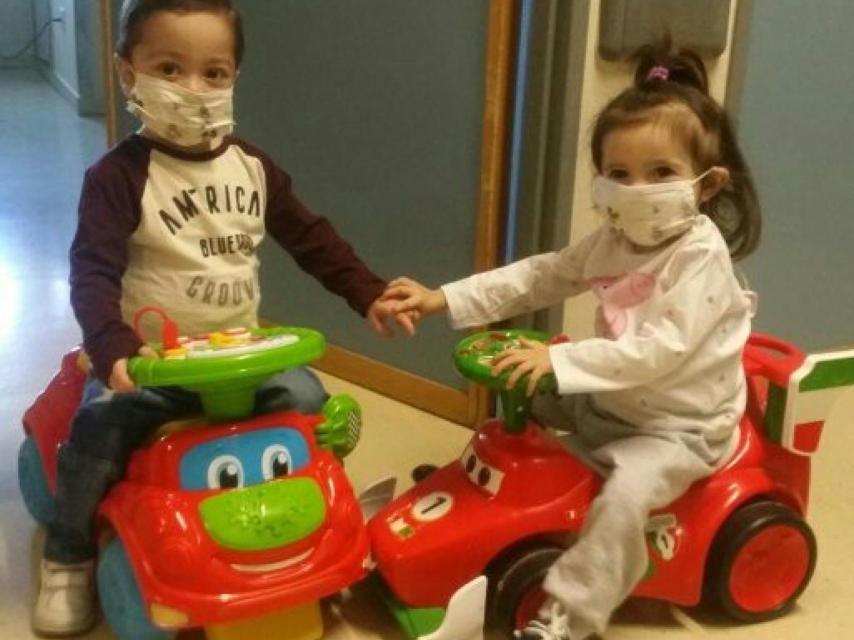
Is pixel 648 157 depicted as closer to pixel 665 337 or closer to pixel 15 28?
pixel 665 337

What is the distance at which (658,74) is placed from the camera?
1.10 m

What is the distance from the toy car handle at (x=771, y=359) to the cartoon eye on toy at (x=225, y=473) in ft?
1.83

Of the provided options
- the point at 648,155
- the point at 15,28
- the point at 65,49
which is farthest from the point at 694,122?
the point at 15,28

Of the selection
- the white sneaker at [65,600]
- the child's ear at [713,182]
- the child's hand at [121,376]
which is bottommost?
the white sneaker at [65,600]

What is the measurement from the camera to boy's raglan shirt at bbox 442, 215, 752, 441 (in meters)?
1.01

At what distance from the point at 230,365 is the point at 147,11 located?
373 millimetres

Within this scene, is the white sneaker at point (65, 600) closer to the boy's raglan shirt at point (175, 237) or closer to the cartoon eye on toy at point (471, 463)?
the boy's raglan shirt at point (175, 237)

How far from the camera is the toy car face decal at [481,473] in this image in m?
1.05

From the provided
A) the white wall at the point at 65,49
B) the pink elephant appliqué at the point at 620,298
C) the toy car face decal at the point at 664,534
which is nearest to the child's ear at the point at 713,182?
the pink elephant appliqué at the point at 620,298

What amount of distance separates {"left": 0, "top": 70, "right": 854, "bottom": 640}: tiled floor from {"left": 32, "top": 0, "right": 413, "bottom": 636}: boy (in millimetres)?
140

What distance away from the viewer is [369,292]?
3.80 feet

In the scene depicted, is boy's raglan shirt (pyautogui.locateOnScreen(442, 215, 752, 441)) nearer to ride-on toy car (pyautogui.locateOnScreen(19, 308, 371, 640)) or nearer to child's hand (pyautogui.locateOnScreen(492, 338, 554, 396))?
child's hand (pyautogui.locateOnScreen(492, 338, 554, 396))

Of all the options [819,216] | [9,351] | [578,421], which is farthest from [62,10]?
[578,421]

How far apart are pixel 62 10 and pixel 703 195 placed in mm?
4493
